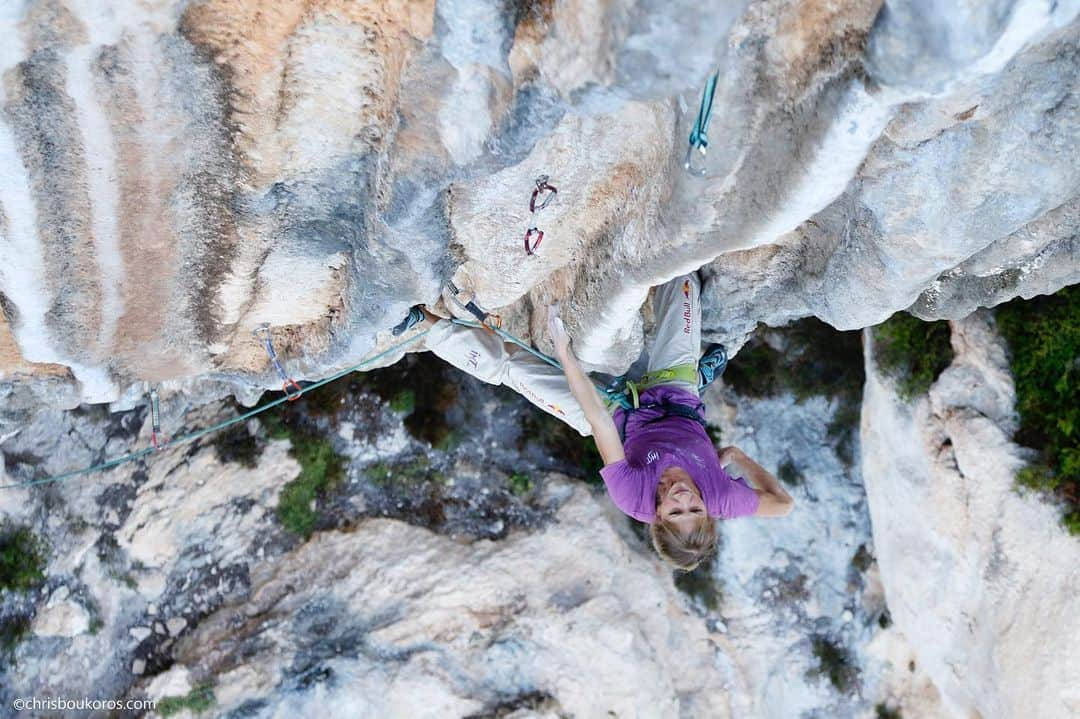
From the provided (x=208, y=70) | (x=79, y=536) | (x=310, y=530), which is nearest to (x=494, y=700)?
(x=310, y=530)

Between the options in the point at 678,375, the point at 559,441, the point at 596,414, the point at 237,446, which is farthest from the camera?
the point at 559,441

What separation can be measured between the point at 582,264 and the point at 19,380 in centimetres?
294

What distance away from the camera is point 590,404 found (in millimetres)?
3891

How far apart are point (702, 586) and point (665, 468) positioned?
9.93 ft

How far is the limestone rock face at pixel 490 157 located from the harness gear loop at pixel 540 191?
0.04m

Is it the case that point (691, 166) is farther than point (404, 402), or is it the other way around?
point (404, 402)

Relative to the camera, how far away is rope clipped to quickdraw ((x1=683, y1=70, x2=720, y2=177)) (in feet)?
7.84

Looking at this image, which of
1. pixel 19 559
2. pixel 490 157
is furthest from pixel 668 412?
pixel 19 559

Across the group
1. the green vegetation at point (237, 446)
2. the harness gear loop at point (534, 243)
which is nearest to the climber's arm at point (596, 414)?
the harness gear loop at point (534, 243)

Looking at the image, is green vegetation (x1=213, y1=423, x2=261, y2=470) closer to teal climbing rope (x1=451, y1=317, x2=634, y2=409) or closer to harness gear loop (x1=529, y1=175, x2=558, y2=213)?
teal climbing rope (x1=451, y1=317, x2=634, y2=409)

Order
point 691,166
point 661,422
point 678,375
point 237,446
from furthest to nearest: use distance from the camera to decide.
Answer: point 237,446 → point 678,375 → point 661,422 → point 691,166

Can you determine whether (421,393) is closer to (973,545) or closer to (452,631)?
(452,631)

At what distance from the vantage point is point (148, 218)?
301 centimetres

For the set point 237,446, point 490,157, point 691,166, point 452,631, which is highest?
point 691,166
